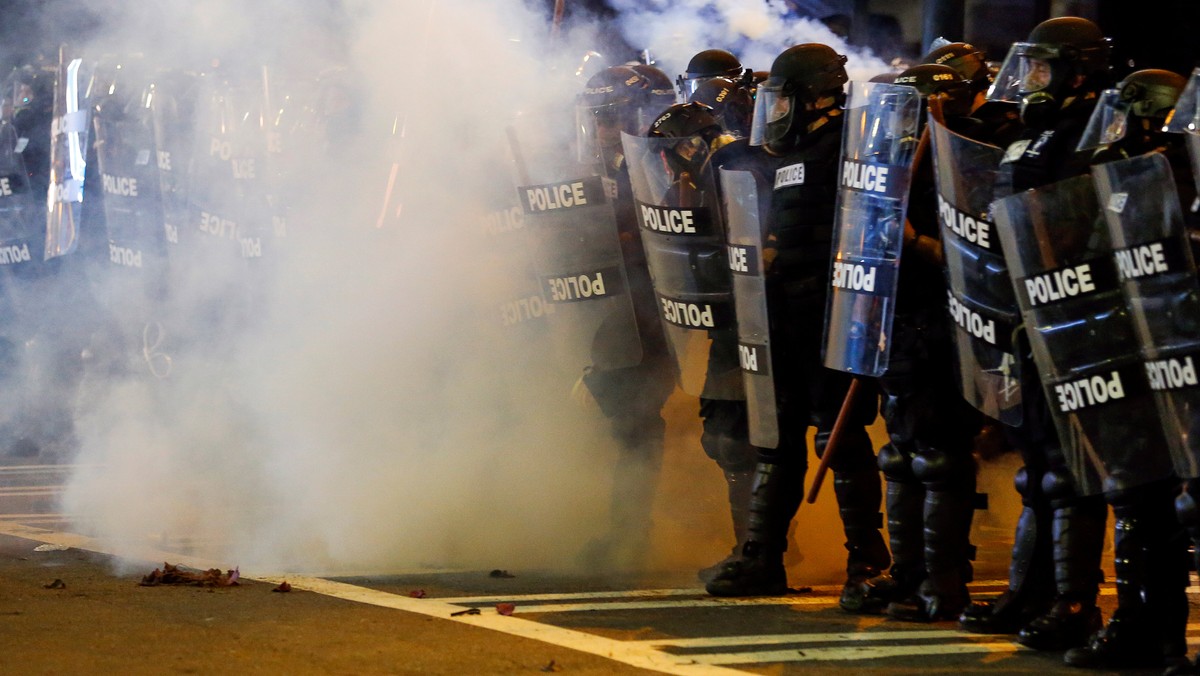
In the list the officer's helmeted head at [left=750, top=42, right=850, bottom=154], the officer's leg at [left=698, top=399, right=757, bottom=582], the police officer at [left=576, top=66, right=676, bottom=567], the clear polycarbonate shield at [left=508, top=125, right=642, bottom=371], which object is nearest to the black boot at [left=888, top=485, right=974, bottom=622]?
the officer's leg at [left=698, top=399, right=757, bottom=582]

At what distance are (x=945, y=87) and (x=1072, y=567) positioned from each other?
1.90m

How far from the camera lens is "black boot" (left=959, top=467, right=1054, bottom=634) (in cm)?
595

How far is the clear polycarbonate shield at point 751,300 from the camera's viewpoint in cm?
679

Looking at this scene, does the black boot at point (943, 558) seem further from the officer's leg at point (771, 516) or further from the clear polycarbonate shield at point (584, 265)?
the clear polycarbonate shield at point (584, 265)

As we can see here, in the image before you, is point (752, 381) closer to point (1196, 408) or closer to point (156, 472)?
point (1196, 408)

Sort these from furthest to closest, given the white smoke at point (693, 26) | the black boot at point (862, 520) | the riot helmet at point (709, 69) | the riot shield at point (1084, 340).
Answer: the white smoke at point (693, 26) → the riot helmet at point (709, 69) → the black boot at point (862, 520) → the riot shield at point (1084, 340)

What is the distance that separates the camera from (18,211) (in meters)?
13.6

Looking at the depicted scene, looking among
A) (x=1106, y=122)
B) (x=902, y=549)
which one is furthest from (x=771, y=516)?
(x=1106, y=122)

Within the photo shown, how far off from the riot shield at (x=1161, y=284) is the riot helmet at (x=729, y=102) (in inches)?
122

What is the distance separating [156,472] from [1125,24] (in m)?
9.13

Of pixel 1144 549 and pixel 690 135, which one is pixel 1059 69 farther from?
pixel 690 135

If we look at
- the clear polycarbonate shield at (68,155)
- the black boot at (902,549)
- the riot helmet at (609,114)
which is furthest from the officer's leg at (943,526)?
the clear polycarbonate shield at (68,155)

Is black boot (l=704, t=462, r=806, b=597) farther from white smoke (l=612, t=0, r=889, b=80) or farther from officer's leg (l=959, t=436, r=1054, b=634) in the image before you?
white smoke (l=612, t=0, r=889, b=80)

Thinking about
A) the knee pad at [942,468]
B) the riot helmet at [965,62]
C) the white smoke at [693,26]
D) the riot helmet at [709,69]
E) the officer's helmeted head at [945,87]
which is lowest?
the knee pad at [942,468]
